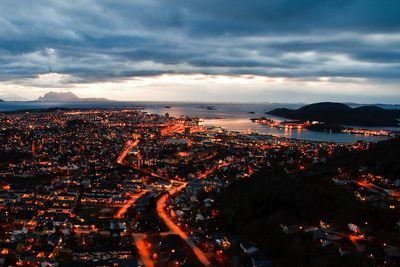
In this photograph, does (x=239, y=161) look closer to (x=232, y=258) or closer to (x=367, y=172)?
(x=367, y=172)

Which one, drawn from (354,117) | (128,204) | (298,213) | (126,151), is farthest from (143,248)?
(354,117)

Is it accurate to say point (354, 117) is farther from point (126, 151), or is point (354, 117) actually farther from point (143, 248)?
point (143, 248)

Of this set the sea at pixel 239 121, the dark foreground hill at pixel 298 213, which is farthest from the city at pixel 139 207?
the sea at pixel 239 121

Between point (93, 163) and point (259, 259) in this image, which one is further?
point (93, 163)

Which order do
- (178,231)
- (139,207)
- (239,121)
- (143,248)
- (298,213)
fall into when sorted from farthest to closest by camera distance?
(239,121) → (139,207) → (178,231) → (298,213) → (143,248)

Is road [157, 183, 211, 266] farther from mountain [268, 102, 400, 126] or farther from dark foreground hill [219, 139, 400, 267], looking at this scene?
mountain [268, 102, 400, 126]

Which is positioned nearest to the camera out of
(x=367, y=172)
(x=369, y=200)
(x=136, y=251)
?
(x=136, y=251)

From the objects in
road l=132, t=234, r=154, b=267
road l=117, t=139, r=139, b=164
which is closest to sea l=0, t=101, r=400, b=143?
road l=117, t=139, r=139, b=164

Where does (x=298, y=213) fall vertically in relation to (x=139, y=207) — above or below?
above

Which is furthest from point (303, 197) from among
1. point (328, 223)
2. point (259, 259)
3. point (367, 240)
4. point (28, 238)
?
point (28, 238)

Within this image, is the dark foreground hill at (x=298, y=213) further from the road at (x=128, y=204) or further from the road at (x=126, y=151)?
the road at (x=126, y=151)

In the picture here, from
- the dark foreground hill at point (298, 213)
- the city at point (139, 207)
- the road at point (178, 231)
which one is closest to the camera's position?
the dark foreground hill at point (298, 213)
